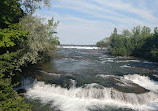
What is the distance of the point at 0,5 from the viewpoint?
703 cm

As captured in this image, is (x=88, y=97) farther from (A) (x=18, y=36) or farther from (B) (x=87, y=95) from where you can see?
(A) (x=18, y=36)

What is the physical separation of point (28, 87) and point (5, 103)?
10.3 m

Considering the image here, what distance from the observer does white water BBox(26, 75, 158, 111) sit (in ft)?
35.9

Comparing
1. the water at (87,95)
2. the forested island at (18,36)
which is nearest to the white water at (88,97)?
the water at (87,95)

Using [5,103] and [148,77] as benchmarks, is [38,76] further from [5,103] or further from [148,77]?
[148,77]

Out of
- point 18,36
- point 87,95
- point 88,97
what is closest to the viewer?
point 18,36

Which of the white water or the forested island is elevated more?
the forested island

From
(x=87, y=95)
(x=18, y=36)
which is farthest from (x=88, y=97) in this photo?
(x=18, y=36)

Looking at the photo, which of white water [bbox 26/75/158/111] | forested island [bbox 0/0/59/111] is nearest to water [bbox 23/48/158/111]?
white water [bbox 26/75/158/111]

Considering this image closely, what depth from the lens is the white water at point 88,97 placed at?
35.9 ft

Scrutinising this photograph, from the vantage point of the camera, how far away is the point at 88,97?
1227 centimetres

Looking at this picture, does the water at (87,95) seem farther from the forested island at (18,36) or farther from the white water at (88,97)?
the forested island at (18,36)

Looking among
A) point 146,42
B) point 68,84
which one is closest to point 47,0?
point 68,84

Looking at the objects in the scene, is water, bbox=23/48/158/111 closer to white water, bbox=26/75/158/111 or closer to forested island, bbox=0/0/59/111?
white water, bbox=26/75/158/111
